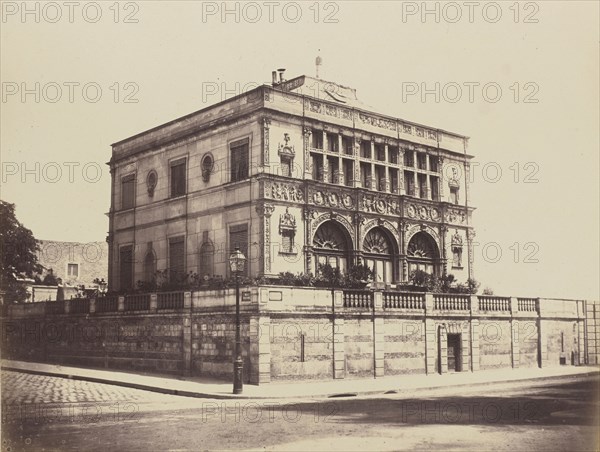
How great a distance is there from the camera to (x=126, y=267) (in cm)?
3850

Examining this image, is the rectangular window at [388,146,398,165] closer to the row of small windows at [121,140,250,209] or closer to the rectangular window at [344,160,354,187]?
the rectangular window at [344,160,354,187]

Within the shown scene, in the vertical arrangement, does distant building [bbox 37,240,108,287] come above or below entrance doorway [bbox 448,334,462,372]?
above

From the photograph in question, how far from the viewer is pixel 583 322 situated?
3472cm

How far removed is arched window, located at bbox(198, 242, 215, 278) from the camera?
31.9 m

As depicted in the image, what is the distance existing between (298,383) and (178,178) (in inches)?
602

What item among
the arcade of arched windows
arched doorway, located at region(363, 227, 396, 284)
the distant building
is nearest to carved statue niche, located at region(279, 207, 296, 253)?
the arcade of arched windows

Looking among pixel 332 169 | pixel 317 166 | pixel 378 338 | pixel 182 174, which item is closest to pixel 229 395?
pixel 378 338

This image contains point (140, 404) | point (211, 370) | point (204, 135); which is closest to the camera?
point (140, 404)

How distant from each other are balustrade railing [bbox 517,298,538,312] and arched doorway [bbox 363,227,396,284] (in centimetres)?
608

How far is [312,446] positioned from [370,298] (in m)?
14.9

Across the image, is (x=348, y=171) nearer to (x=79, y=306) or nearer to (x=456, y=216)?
(x=456, y=216)

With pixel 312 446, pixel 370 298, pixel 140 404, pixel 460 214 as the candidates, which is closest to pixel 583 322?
pixel 460 214

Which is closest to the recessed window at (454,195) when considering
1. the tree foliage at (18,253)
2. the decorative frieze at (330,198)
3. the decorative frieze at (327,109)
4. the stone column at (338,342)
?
the decorative frieze at (330,198)

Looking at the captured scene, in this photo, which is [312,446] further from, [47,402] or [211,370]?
[211,370]
